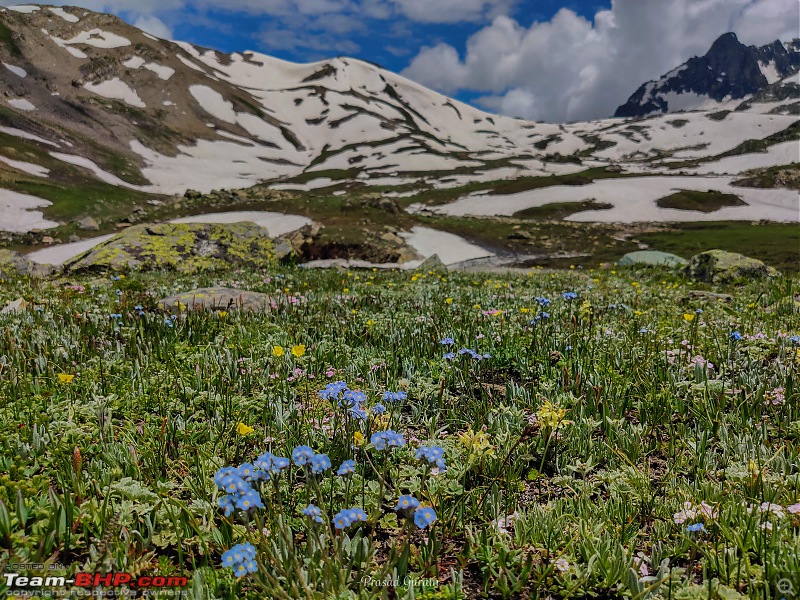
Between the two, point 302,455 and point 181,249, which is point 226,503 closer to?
point 302,455

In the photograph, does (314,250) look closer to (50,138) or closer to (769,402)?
(769,402)

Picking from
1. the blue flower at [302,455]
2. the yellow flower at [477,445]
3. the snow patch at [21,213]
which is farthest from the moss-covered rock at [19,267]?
the snow patch at [21,213]

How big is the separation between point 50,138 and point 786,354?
4229 inches

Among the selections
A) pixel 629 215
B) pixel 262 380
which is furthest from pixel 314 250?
pixel 629 215

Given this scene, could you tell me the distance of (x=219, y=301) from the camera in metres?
7.24

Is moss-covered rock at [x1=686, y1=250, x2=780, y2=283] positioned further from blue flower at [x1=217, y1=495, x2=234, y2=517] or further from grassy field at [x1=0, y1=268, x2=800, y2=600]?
blue flower at [x1=217, y1=495, x2=234, y2=517]

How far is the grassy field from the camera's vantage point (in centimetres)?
198

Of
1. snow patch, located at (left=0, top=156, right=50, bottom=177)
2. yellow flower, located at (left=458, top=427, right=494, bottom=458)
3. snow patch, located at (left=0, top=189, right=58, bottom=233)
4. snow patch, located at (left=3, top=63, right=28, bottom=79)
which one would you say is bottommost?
yellow flower, located at (left=458, top=427, right=494, bottom=458)

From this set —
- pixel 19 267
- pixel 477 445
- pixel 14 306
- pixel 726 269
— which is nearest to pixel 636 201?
pixel 726 269

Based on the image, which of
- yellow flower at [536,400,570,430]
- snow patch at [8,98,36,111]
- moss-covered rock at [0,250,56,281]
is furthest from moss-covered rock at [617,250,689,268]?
snow patch at [8,98,36,111]

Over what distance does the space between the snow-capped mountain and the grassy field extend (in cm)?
5270

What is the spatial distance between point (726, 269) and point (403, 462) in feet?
47.3

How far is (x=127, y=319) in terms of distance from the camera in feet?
19.4

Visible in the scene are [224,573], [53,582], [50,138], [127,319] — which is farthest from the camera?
[50,138]
